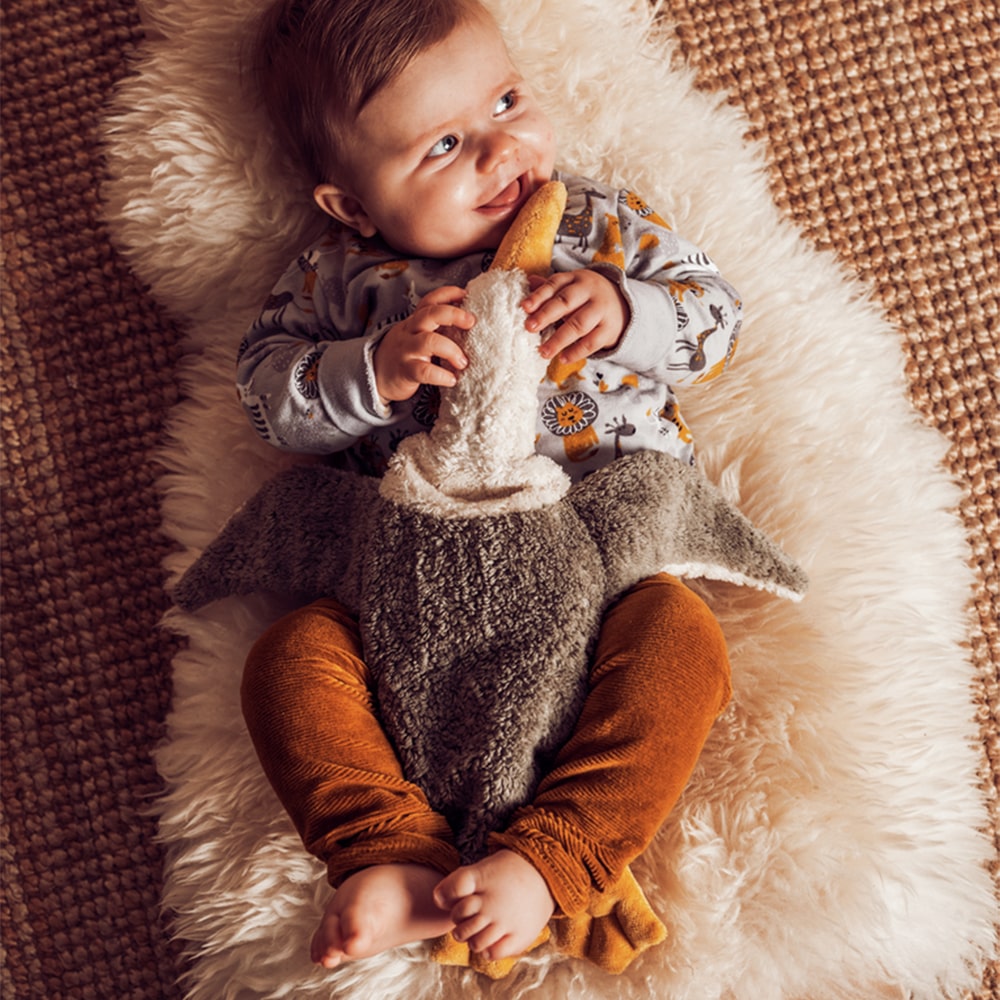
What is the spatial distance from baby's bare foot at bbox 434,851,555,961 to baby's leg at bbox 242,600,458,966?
47mm

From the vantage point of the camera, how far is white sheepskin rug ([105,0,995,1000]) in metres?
0.88

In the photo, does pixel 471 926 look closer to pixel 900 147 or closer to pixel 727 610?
pixel 727 610

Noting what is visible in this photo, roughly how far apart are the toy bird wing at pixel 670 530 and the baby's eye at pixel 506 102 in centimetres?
37

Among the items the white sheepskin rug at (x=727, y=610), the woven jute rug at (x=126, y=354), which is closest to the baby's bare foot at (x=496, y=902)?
the white sheepskin rug at (x=727, y=610)

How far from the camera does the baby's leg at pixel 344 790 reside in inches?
30.9

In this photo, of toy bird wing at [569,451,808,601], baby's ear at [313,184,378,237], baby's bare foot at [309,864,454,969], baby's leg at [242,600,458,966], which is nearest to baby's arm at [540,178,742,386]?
toy bird wing at [569,451,808,601]

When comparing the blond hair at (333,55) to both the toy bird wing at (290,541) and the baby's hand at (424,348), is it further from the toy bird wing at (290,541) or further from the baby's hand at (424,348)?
the toy bird wing at (290,541)

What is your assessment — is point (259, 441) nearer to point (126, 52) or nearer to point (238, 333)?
point (238, 333)

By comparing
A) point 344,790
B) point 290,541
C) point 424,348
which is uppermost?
point 424,348

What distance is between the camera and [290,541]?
1.01m

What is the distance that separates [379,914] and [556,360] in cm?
52

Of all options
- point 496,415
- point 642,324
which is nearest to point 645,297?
point 642,324

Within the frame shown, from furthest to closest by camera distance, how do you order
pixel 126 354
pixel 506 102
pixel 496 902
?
pixel 126 354, pixel 506 102, pixel 496 902

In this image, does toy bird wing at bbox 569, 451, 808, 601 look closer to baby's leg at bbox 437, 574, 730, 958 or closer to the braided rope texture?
baby's leg at bbox 437, 574, 730, 958
